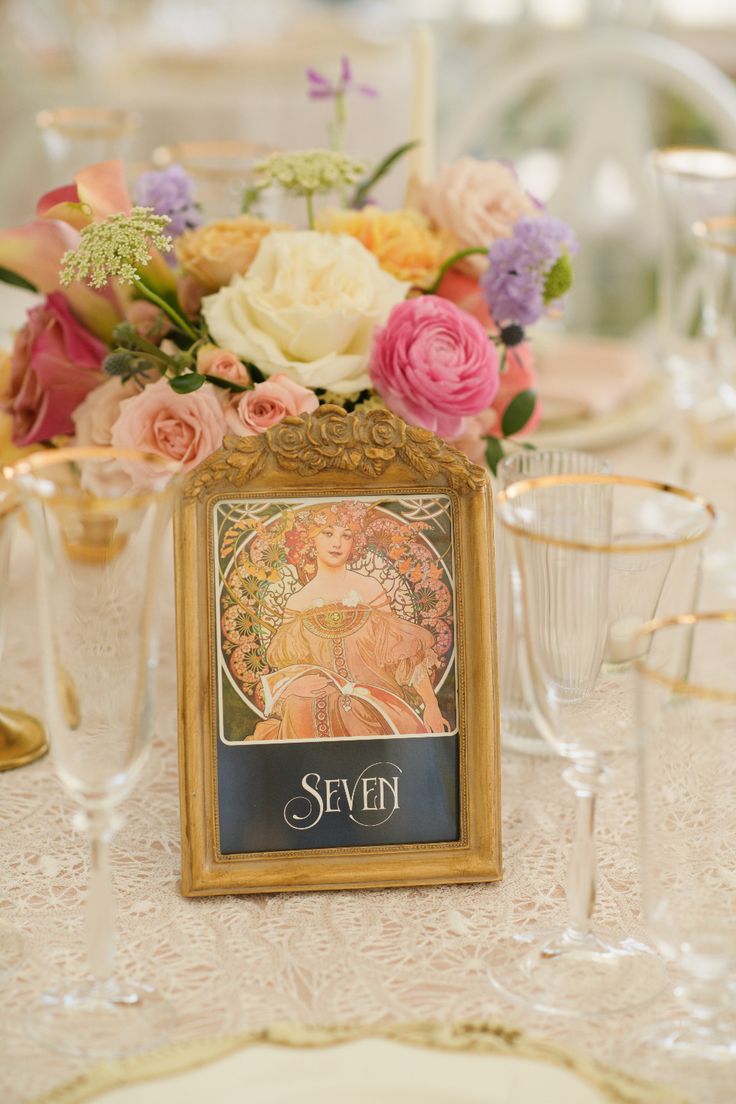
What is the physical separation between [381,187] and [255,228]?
90 cm

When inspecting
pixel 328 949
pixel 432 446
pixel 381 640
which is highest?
pixel 432 446

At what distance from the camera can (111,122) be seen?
5.70 ft

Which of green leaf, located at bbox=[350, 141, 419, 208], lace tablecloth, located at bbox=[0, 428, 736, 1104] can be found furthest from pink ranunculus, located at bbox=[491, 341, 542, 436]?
lace tablecloth, located at bbox=[0, 428, 736, 1104]

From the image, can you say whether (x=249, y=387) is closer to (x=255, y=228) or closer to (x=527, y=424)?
(x=255, y=228)

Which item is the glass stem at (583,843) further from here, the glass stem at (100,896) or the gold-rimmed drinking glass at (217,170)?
the gold-rimmed drinking glass at (217,170)

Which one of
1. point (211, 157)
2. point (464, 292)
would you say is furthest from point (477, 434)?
point (211, 157)

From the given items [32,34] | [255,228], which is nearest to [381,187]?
[255,228]

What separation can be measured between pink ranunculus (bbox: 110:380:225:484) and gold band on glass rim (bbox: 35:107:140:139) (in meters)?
0.78

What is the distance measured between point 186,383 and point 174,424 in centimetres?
4

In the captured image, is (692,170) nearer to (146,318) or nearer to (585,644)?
(146,318)

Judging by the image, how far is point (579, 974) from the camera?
89cm

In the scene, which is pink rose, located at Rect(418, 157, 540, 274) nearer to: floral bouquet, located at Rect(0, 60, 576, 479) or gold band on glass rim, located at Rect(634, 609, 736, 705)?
floral bouquet, located at Rect(0, 60, 576, 479)

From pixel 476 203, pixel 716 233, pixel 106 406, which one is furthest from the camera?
pixel 716 233

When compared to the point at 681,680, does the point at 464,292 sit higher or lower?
higher
